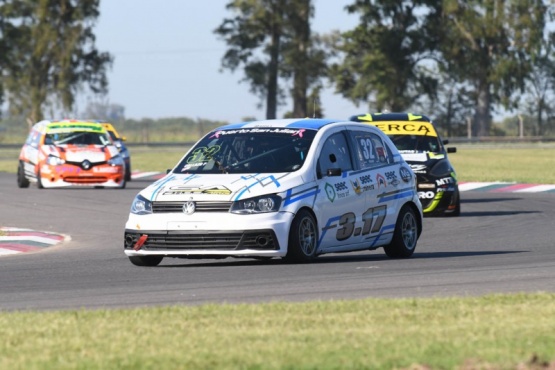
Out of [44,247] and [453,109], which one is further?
[453,109]

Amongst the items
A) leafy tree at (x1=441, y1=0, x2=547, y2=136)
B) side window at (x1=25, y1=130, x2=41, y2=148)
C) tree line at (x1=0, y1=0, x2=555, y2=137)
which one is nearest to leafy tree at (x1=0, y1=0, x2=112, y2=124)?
tree line at (x1=0, y1=0, x2=555, y2=137)

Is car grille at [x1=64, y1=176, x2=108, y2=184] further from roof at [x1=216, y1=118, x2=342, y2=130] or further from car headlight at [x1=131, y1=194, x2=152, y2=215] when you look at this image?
car headlight at [x1=131, y1=194, x2=152, y2=215]

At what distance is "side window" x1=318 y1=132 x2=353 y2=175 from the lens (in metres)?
14.5

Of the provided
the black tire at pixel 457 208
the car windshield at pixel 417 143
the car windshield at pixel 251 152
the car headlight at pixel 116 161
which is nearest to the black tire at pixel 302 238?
the car windshield at pixel 251 152

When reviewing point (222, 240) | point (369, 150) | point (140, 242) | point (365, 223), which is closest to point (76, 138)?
point (369, 150)

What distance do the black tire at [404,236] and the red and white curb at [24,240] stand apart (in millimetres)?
4555

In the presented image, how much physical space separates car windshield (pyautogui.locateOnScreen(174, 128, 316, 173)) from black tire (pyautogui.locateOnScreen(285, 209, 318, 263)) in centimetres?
61

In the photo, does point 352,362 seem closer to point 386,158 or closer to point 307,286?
point 307,286

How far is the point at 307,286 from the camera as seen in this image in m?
11.5

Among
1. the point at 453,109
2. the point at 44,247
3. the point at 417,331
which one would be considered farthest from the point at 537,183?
the point at 453,109

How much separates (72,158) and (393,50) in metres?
49.7

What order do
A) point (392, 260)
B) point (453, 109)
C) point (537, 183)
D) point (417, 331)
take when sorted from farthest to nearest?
point (453, 109) → point (537, 183) → point (392, 260) → point (417, 331)

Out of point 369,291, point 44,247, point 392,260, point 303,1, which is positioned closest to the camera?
point 369,291

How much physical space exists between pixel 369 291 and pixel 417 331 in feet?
8.60
